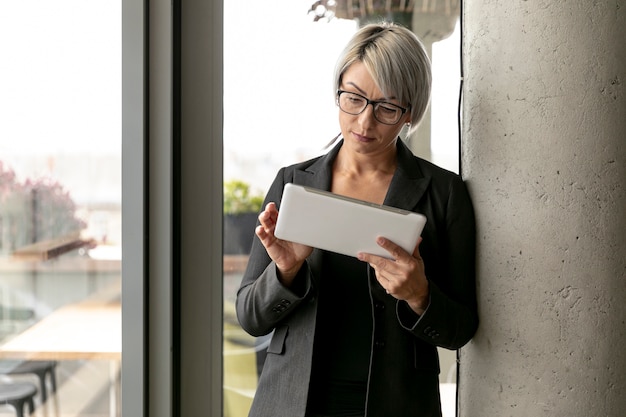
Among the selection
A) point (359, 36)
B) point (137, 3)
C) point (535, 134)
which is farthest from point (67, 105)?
point (535, 134)

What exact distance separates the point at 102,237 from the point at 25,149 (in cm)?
37

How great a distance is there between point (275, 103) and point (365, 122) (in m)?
0.89

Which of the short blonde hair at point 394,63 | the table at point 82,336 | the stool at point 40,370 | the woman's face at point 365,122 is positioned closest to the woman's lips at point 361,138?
the woman's face at point 365,122

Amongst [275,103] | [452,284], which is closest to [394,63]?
[452,284]

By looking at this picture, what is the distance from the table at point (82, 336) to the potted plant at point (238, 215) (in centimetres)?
43

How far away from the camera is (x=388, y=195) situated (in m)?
1.81

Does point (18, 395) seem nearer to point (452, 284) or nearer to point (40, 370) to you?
point (40, 370)

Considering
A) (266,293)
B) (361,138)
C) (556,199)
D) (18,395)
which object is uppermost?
(361,138)

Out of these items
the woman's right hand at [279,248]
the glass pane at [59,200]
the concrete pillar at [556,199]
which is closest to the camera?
the concrete pillar at [556,199]

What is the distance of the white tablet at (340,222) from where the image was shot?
1566 mm

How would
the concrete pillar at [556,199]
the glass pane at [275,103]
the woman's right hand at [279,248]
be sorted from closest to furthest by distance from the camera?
the concrete pillar at [556,199], the woman's right hand at [279,248], the glass pane at [275,103]

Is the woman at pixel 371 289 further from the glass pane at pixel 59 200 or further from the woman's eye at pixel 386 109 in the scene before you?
the glass pane at pixel 59 200

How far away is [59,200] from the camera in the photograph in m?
2.46

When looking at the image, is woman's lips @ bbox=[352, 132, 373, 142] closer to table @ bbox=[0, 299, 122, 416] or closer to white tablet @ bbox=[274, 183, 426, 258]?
white tablet @ bbox=[274, 183, 426, 258]
